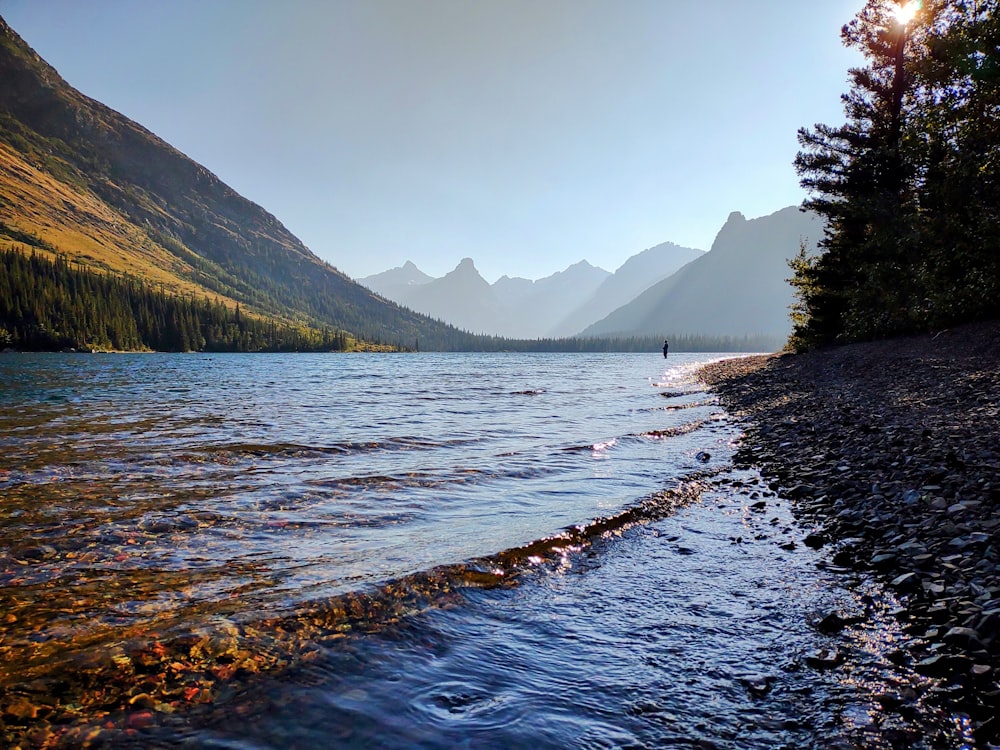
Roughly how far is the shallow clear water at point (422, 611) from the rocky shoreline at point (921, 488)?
0.48 meters

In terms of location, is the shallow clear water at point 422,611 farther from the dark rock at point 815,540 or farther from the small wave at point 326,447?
the small wave at point 326,447

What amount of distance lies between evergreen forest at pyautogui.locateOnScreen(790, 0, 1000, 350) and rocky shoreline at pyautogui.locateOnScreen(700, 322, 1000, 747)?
6.21 m

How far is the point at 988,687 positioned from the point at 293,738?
5927mm

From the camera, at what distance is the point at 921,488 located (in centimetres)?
888

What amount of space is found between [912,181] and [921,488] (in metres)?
37.3

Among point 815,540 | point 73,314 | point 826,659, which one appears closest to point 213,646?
point 826,659

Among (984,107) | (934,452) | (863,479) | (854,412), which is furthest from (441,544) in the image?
(984,107)

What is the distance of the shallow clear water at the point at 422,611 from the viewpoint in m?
4.46

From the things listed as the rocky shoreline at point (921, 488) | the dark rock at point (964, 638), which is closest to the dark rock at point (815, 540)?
the rocky shoreline at point (921, 488)

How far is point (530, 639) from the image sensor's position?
5949mm

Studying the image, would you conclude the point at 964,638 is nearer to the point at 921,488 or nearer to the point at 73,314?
the point at 921,488

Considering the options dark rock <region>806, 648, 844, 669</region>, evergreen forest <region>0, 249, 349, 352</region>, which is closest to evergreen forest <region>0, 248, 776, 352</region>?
evergreen forest <region>0, 249, 349, 352</region>

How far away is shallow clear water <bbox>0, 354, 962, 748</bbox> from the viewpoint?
446 centimetres

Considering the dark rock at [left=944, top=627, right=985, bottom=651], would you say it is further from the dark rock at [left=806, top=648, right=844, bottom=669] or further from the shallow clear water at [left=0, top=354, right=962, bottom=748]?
the dark rock at [left=806, top=648, right=844, bottom=669]
